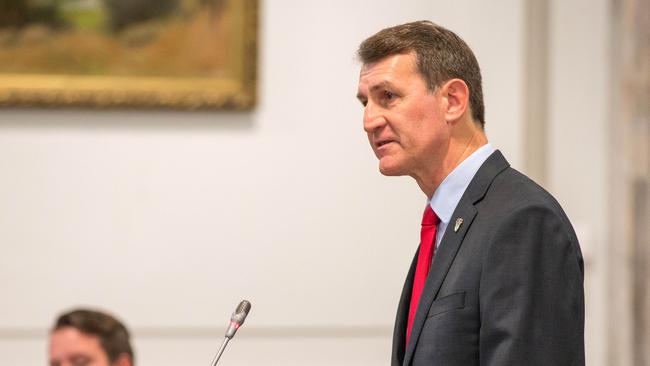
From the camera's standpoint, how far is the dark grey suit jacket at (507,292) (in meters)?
2.38

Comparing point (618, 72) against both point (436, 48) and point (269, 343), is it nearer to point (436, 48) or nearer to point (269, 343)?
point (269, 343)

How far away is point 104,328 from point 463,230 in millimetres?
2369

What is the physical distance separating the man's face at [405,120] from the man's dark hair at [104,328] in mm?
2110

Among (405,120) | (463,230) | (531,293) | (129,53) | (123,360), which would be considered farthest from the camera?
(129,53)

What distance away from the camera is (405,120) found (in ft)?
8.96

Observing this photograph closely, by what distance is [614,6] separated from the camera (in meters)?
6.29

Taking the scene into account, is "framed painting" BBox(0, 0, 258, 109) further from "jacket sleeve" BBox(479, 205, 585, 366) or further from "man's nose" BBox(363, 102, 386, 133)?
"jacket sleeve" BBox(479, 205, 585, 366)

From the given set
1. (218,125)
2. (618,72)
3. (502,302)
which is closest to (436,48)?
(502,302)

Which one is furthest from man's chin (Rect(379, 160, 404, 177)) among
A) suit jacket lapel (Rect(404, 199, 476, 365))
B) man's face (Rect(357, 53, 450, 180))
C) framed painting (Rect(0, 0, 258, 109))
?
framed painting (Rect(0, 0, 258, 109))

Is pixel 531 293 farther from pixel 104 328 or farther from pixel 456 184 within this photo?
pixel 104 328

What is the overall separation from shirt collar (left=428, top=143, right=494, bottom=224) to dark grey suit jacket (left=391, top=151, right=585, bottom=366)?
0.51ft

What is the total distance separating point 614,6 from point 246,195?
231 centimetres

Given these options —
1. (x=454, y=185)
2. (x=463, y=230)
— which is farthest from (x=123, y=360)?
(x=463, y=230)

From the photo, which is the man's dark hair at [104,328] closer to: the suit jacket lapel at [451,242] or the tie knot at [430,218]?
the tie knot at [430,218]
